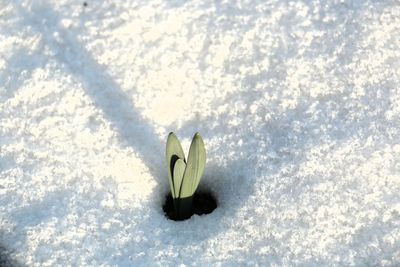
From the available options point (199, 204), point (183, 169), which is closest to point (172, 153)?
point (183, 169)

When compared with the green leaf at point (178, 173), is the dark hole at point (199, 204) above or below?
below

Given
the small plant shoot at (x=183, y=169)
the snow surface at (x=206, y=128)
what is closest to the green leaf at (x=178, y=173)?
the small plant shoot at (x=183, y=169)

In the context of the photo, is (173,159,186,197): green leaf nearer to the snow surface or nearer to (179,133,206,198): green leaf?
(179,133,206,198): green leaf

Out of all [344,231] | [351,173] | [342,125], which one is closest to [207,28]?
[342,125]

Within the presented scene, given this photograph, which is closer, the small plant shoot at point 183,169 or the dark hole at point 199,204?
the small plant shoot at point 183,169

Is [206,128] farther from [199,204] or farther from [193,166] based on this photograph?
[193,166]

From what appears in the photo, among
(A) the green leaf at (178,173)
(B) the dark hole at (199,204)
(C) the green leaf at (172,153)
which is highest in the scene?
(C) the green leaf at (172,153)

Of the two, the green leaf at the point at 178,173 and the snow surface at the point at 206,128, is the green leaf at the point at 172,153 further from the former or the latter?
the snow surface at the point at 206,128
